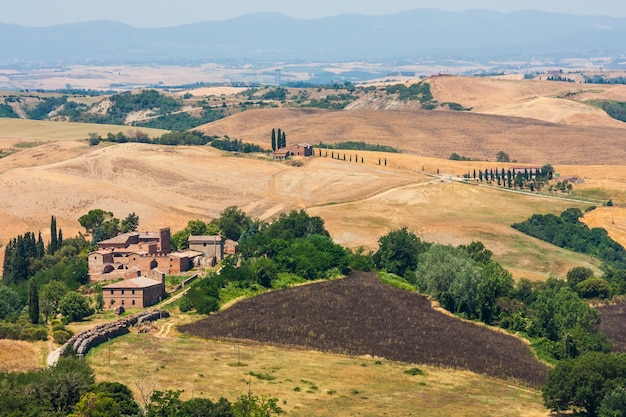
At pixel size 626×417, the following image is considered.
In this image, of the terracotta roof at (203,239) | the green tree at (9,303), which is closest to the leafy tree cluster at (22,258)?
the green tree at (9,303)

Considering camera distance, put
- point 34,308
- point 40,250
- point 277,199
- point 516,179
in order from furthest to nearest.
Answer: point 516,179 → point 277,199 → point 40,250 → point 34,308

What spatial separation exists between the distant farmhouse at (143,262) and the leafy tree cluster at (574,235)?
4667 centimetres

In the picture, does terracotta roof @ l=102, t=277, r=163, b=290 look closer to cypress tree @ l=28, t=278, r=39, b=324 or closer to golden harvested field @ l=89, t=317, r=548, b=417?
cypress tree @ l=28, t=278, r=39, b=324

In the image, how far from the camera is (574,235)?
509ft

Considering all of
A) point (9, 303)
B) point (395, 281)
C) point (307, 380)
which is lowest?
point (395, 281)

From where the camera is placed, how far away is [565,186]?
7584 inches

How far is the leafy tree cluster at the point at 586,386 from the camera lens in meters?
77.8

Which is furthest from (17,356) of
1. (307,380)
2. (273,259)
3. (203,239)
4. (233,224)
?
(233,224)

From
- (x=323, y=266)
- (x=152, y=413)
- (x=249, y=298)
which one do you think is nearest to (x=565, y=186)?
(x=323, y=266)

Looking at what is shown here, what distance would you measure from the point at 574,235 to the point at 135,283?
69.4 m

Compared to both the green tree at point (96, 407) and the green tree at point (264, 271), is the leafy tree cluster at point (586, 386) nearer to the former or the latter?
the green tree at point (96, 407)

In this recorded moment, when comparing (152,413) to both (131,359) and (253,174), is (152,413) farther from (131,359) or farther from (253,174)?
(253,174)

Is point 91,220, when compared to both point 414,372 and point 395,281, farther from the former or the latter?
point 414,372

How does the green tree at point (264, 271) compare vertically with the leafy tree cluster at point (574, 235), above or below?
above
